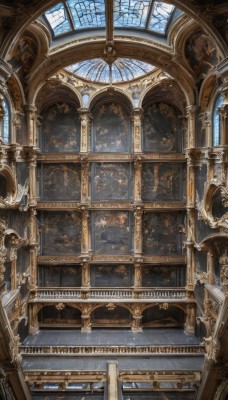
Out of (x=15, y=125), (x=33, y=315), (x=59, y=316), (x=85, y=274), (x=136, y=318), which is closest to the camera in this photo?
(x=15, y=125)

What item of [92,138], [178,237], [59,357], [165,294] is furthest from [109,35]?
[59,357]

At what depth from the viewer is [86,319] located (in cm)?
2223

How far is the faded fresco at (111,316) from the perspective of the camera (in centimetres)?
2336

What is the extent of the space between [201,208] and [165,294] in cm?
683

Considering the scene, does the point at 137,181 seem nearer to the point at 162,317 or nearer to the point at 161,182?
the point at 161,182

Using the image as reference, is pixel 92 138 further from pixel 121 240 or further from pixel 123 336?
pixel 123 336

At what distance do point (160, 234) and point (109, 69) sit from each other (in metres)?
11.2

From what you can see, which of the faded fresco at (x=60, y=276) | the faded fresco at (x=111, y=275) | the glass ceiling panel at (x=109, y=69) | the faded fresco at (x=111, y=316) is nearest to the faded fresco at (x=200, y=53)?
the glass ceiling panel at (x=109, y=69)

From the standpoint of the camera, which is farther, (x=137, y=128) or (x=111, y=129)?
(x=111, y=129)

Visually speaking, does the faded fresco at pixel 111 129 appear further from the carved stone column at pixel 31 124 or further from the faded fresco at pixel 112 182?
the carved stone column at pixel 31 124

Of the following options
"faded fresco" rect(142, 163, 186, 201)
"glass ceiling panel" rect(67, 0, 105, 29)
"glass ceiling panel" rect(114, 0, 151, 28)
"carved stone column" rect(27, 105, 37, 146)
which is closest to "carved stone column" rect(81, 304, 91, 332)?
"faded fresco" rect(142, 163, 186, 201)

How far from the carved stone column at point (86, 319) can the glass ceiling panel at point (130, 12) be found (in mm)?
16605

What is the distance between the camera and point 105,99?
2327 cm

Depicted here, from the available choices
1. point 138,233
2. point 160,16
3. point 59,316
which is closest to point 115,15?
point 160,16
